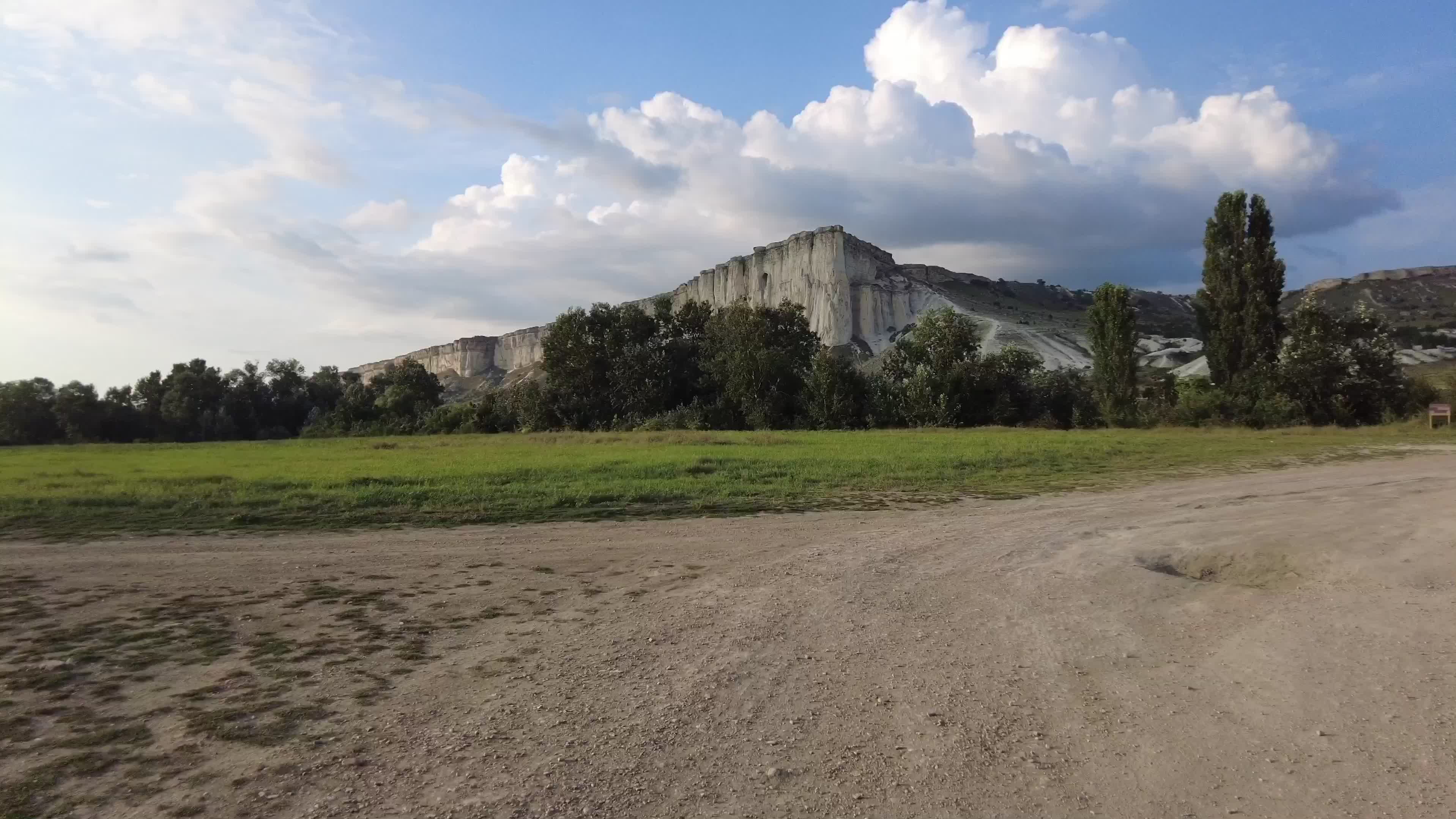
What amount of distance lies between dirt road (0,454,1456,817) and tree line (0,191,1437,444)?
4027cm

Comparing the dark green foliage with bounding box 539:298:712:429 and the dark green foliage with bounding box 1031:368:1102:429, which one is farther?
the dark green foliage with bounding box 539:298:712:429

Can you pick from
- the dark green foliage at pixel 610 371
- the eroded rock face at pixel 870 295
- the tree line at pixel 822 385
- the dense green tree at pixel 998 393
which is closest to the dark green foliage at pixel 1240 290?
the tree line at pixel 822 385

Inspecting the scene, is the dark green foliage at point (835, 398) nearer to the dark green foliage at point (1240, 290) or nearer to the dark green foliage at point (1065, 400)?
the dark green foliage at point (1065, 400)

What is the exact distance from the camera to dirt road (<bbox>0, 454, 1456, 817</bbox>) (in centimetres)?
405

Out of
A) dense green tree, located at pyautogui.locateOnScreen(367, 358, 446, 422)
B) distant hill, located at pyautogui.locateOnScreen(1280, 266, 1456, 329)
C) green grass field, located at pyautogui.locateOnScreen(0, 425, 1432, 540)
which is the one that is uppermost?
distant hill, located at pyautogui.locateOnScreen(1280, 266, 1456, 329)

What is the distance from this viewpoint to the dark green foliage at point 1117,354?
157 feet

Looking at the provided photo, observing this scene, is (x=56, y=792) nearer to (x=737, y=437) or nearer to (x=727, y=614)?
(x=727, y=614)

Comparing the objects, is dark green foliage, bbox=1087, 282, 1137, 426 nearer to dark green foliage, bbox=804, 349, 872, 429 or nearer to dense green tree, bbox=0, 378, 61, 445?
dark green foliage, bbox=804, 349, 872, 429

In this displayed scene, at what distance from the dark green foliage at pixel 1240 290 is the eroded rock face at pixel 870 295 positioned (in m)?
47.1

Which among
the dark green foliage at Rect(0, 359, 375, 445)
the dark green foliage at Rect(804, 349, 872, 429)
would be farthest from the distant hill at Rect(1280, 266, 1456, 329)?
the dark green foliage at Rect(0, 359, 375, 445)

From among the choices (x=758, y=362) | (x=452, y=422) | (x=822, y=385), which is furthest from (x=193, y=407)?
(x=822, y=385)

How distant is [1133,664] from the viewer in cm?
591

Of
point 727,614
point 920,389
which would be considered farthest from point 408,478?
point 920,389

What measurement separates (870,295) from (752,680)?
118 meters
